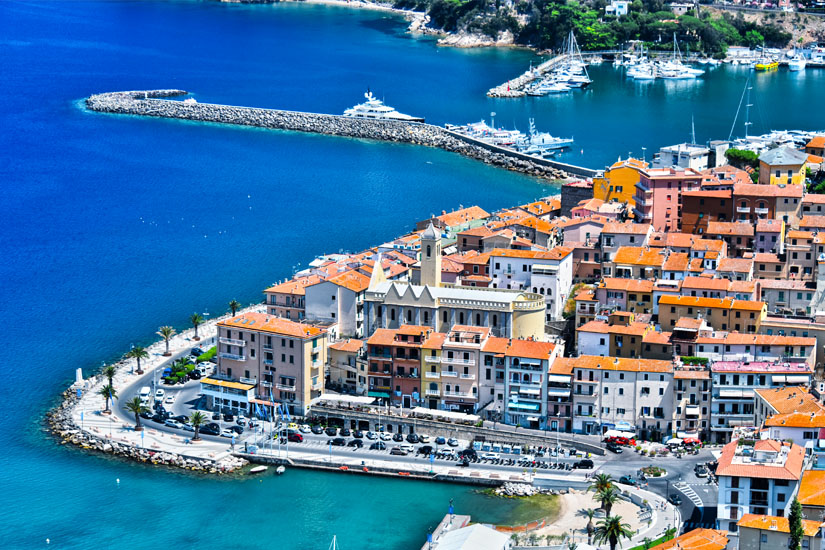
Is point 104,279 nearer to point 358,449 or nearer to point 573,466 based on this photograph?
point 358,449

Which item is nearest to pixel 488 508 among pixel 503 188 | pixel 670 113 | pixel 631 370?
pixel 631 370

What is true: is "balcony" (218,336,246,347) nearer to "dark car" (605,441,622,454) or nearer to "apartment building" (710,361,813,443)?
"dark car" (605,441,622,454)

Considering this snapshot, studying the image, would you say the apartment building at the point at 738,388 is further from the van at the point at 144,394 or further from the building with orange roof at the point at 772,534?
the van at the point at 144,394

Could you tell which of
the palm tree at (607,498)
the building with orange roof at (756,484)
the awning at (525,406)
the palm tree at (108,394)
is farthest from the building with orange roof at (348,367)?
the building with orange roof at (756,484)

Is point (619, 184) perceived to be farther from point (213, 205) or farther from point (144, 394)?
point (213, 205)

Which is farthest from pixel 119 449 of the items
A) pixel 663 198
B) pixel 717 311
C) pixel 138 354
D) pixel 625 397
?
pixel 663 198
